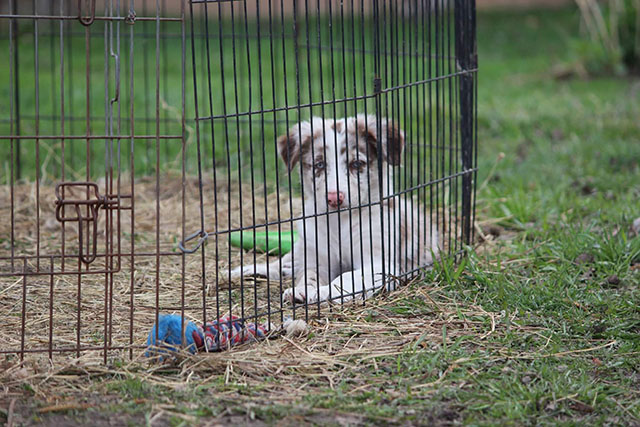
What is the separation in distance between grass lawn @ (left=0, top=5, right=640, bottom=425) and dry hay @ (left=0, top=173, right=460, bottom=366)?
307 mm

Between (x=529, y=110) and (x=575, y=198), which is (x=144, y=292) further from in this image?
(x=529, y=110)

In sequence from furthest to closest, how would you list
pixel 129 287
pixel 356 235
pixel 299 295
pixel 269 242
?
pixel 269 242 → pixel 356 235 → pixel 129 287 → pixel 299 295

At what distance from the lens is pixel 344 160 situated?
4.32m

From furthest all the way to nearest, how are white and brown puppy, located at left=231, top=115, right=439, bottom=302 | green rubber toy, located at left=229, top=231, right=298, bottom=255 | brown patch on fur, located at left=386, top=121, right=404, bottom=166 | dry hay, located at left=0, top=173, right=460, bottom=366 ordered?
green rubber toy, located at left=229, top=231, right=298, bottom=255
brown patch on fur, located at left=386, top=121, right=404, bottom=166
white and brown puppy, located at left=231, top=115, right=439, bottom=302
dry hay, located at left=0, top=173, right=460, bottom=366

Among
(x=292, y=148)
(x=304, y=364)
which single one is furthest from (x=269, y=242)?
(x=304, y=364)

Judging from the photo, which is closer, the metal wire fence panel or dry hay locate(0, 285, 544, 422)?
dry hay locate(0, 285, 544, 422)

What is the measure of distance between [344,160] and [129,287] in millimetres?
1383

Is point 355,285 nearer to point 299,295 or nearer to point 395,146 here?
point 299,295

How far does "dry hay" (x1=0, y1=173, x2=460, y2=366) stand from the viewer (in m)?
3.48

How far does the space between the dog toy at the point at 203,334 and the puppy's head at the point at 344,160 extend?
839 mm

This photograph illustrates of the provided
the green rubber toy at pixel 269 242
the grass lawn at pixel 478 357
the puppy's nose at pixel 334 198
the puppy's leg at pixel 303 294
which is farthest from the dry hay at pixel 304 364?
the green rubber toy at pixel 269 242

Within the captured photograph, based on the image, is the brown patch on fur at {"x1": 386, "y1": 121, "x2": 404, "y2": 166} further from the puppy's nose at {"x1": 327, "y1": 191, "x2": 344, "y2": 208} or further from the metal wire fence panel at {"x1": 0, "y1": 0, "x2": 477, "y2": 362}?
the puppy's nose at {"x1": 327, "y1": 191, "x2": 344, "y2": 208}

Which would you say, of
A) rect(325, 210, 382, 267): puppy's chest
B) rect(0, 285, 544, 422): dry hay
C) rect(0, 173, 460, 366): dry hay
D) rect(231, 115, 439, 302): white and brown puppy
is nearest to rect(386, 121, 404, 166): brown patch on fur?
rect(231, 115, 439, 302): white and brown puppy

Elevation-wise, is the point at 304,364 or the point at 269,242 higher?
the point at 269,242
